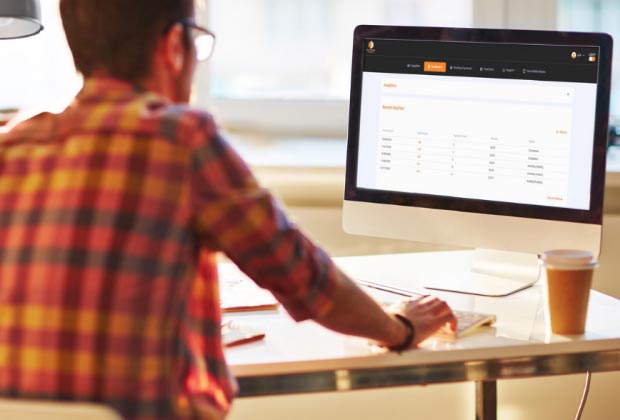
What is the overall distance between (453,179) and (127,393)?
3.10 feet

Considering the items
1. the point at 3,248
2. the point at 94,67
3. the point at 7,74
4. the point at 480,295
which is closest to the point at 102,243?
the point at 3,248

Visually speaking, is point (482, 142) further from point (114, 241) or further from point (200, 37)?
point (114, 241)

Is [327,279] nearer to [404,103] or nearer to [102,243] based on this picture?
[102,243]

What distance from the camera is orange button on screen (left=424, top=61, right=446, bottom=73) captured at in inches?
69.8

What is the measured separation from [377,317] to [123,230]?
0.43m

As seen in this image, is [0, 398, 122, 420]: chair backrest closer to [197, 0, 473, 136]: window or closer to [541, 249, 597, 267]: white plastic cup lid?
[541, 249, 597, 267]: white plastic cup lid

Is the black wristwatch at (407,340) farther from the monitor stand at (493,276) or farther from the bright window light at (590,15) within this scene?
the bright window light at (590,15)

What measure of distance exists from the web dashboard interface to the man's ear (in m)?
0.75

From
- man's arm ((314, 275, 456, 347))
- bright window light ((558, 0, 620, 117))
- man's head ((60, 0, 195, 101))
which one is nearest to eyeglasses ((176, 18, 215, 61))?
man's head ((60, 0, 195, 101))

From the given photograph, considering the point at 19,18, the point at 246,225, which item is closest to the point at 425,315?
the point at 246,225

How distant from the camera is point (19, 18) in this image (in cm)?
196

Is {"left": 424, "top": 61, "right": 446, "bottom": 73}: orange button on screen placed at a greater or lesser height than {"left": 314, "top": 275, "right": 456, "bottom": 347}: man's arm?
greater

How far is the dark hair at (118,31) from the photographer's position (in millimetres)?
1057

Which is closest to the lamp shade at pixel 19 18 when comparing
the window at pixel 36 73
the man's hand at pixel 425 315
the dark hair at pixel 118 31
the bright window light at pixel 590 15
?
the window at pixel 36 73
